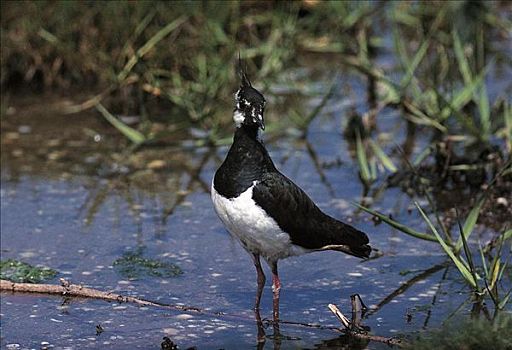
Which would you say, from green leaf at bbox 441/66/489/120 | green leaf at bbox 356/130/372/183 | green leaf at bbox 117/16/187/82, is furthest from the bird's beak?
green leaf at bbox 117/16/187/82

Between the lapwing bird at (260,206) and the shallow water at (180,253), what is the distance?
320mm

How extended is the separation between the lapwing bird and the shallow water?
0.32 m

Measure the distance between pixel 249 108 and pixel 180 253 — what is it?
1.29 m

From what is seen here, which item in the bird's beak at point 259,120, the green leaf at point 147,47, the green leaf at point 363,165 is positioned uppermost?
the green leaf at point 147,47

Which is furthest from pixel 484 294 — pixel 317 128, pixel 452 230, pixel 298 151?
pixel 317 128

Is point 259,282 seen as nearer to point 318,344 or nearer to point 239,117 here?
point 318,344

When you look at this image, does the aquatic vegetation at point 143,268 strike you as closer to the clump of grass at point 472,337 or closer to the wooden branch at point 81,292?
the wooden branch at point 81,292

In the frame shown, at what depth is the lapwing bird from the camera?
4.87 metres

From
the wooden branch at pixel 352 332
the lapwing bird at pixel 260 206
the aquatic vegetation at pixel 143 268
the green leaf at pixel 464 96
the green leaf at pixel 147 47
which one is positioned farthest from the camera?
the green leaf at pixel 147 47

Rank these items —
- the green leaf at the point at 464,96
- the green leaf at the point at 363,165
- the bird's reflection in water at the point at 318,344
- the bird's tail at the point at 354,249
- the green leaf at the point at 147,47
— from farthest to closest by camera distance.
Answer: the green leaf at the point at 147,47 → the green leaf at the point at 464,96 → the green leaf at the point at 363,165 → the bird's tail at the point at 354,249 → the bird's reflection in water at the point at 318,344

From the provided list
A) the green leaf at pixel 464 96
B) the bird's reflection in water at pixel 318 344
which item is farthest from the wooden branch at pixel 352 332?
the green leaf at pixel 464 96

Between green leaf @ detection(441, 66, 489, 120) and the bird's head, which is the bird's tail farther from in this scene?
green leaf @ detection(441, 66, 489, 120)

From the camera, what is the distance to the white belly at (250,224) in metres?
4.84

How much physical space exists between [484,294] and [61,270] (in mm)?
2154
